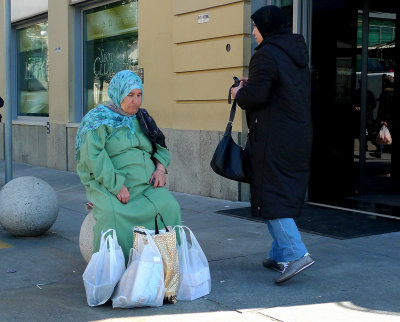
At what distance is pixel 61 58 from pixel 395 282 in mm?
9394

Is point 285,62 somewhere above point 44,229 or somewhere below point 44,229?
above

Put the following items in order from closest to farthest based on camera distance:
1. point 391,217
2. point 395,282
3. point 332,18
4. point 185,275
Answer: point 185,275 → point 395,282 → point 391,217 → point 332,18

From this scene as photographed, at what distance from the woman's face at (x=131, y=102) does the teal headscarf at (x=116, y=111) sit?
26mm

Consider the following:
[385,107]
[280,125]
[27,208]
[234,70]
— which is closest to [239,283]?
[280,125]

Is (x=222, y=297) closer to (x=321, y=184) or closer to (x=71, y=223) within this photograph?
(x=71, y=223)

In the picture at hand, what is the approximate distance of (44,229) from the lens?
21.8 feet

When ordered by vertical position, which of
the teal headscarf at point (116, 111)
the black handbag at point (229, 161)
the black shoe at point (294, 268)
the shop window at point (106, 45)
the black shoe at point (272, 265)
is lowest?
the black shoe at point (272, 265)

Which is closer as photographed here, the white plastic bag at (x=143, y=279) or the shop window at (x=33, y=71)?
the white plastic bag at (x=143, y=279)

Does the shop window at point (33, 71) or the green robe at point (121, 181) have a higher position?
the shop window at point (33, 71)

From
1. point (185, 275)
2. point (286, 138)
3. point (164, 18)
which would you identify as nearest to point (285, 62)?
point (286, 138)

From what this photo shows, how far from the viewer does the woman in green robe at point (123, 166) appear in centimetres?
462

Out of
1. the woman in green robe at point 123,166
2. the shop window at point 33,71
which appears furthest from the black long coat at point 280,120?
the shop window at point 33,71

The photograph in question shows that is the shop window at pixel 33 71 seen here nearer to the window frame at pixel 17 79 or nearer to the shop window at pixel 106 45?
the window frame at pixel 17 79

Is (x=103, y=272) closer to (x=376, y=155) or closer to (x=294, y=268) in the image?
(x=294, y=268)
